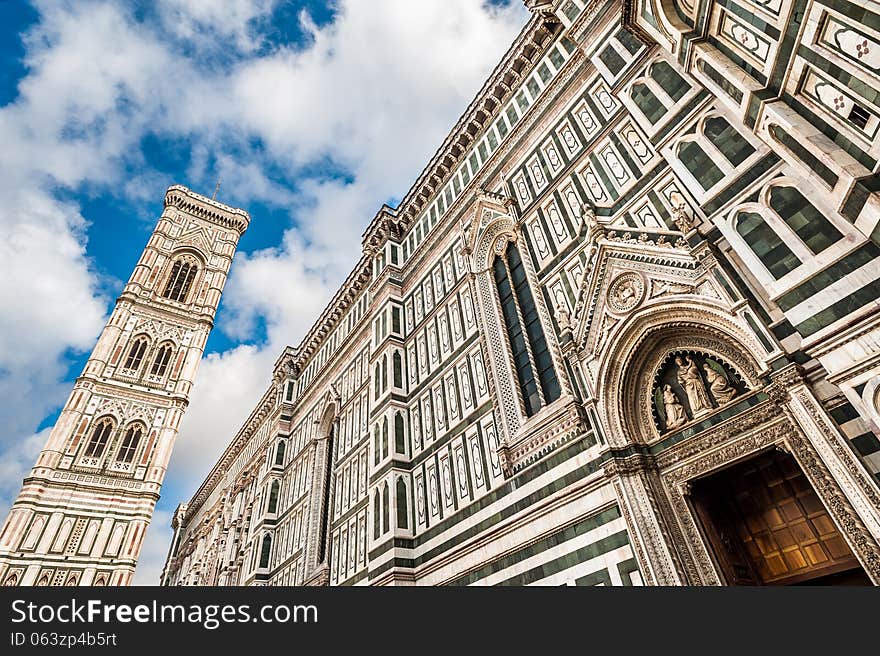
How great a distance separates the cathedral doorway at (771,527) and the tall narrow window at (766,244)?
2.78 metres

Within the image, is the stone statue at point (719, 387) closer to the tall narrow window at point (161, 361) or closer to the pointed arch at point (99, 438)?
the pointed arch at point (99, 438)

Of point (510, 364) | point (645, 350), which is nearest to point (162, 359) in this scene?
point (510, 364)

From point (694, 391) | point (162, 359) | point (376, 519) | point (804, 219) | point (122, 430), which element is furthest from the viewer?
point (162, 359)

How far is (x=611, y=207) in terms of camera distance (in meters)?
10.8

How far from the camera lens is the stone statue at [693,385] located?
26.2ft

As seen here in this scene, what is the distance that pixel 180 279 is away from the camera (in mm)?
41406

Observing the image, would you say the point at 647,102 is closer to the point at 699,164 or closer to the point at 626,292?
the point at 699,164

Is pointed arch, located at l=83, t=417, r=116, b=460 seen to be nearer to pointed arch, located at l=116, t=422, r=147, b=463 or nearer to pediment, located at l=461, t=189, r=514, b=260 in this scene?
pointed arch, located at l=116, t=422, r=147, b=463

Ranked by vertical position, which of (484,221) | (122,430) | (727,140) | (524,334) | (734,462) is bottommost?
(734,462)

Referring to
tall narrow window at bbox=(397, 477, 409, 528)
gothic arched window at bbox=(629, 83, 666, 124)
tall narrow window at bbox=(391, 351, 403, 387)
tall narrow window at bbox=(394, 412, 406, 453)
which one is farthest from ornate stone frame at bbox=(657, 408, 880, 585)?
tall narrow window at bbox=(391, 351, 403, 387)

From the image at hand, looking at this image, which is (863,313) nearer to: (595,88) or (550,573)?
(550,573)

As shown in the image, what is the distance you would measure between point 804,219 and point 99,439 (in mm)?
37295

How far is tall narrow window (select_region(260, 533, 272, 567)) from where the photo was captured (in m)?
22.1

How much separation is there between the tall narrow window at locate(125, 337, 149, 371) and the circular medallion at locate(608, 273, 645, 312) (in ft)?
117
